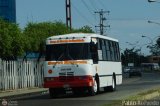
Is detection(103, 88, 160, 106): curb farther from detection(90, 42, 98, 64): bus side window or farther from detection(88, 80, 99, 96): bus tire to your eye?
detection(90, 42, 98, 64): bus side window

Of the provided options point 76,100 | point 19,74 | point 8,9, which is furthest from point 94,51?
point 8,9

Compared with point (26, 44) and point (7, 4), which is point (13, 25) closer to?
point (26, 44)

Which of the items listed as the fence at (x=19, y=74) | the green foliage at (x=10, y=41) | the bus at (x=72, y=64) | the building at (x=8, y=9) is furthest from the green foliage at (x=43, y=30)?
the bus at (x=72, y=64)

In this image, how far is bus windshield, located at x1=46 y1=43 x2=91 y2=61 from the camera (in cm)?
3064

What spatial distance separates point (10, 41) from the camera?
156 ft

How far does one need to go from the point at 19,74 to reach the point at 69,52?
626 inches

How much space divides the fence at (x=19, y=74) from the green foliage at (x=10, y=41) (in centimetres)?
186

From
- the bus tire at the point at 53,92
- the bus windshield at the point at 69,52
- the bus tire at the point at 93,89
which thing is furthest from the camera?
the bus tire at the point at 53,92

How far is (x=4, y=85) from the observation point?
43.4 m

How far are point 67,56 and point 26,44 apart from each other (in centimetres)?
2261

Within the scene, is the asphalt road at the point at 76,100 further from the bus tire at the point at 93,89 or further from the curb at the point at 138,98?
the curb at the point at 138,98

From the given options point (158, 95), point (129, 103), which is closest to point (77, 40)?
Answer: point (158, 95)

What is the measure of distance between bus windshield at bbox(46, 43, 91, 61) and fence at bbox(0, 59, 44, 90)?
12.5m

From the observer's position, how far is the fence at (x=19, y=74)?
142ft
